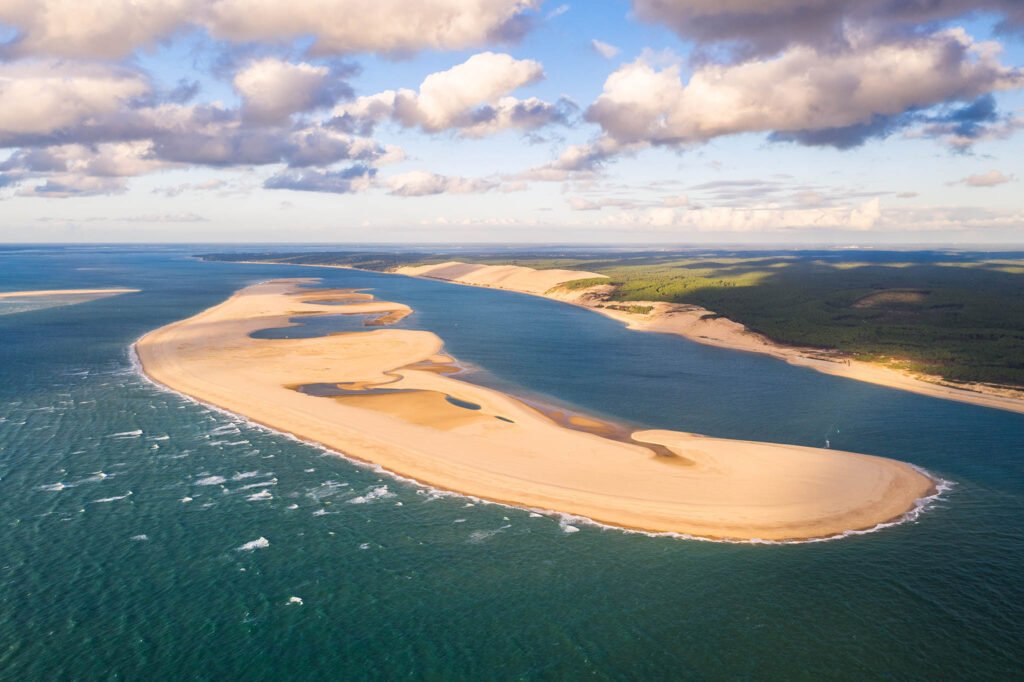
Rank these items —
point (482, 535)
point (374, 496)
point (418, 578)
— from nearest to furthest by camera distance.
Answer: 1. point (418, 578)
2. point (482, 535)
3. point (374, 496)

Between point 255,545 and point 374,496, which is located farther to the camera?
point 374,496

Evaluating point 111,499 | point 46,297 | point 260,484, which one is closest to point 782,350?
point 260,484

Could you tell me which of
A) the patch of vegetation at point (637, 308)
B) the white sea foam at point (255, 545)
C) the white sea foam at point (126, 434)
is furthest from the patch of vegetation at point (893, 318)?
the white sea foam at point (126, 434)

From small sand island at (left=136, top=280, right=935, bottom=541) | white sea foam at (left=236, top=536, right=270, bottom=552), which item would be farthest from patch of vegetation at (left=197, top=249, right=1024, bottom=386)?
white sea foam at (left=236, top=536, right=270, bottom=552)

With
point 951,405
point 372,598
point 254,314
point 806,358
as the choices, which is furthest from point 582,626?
point 254,314

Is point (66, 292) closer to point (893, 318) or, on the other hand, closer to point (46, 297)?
point (46, 297)

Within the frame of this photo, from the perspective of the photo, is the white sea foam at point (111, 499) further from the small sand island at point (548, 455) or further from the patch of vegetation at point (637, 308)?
the patch of vegetation at point (637, 308)
